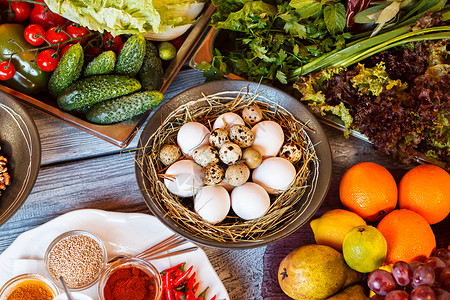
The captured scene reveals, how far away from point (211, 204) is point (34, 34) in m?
0.62

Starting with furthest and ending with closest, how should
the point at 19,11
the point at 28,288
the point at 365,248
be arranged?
the point at 19,11 → the point at 28,288 → the point at 365,248

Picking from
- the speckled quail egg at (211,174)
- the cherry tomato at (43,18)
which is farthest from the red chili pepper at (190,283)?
the cherry tomato at (43,18)

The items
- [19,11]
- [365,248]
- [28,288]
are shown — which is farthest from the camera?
[19,11]

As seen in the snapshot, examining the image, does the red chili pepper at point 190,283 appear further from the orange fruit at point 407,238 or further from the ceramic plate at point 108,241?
Result: the orange fruit at point 407,238

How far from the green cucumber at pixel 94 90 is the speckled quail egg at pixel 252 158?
Answer: 324mm

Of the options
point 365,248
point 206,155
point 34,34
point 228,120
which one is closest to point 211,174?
point 206,155

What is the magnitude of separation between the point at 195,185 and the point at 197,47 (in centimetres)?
43

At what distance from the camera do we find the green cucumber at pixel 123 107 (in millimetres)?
974

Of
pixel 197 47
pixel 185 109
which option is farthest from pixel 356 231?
pixel 197 47

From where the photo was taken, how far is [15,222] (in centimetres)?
102

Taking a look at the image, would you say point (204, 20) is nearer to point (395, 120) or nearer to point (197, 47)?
point (197, 47)

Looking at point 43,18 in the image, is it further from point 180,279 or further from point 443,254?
point 443,254

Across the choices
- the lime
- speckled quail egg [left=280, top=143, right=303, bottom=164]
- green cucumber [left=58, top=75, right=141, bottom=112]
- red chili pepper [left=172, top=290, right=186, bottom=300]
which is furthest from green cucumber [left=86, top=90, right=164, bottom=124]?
the lime

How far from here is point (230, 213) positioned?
98cm
